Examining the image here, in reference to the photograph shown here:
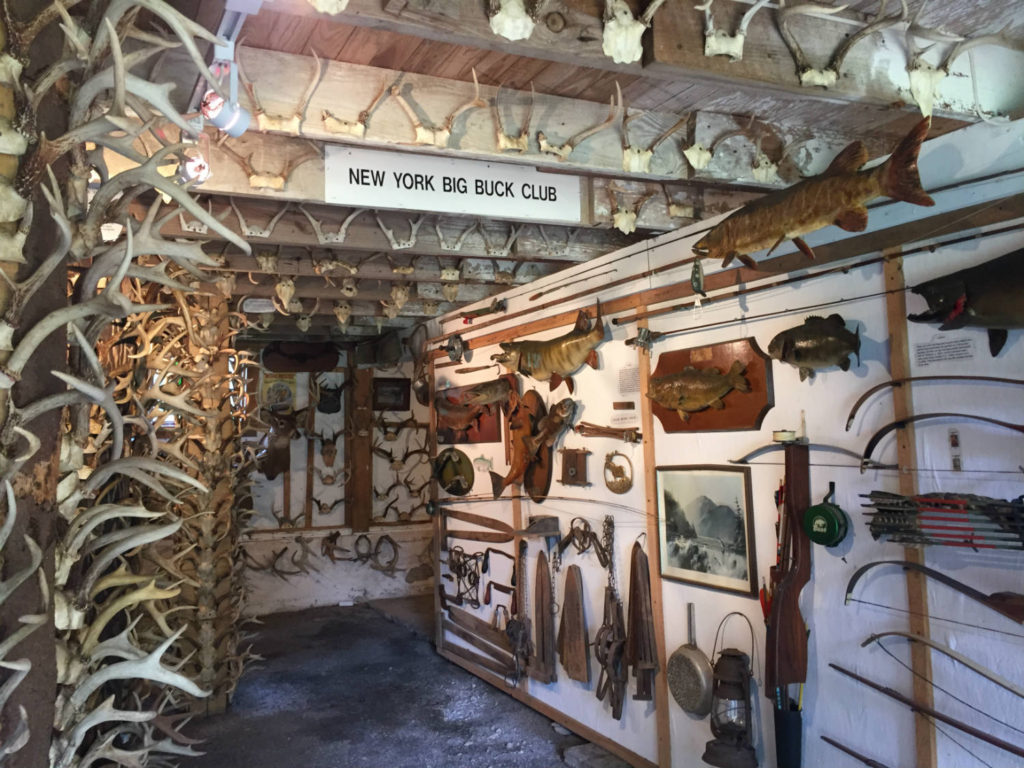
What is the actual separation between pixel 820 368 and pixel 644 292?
1292 millimetres

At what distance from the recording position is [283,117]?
106 inches

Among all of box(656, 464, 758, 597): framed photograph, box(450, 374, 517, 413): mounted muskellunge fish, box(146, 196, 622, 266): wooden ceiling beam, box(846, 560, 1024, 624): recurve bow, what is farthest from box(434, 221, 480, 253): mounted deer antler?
A: box(846, 560, 1024, 624): recurve bow

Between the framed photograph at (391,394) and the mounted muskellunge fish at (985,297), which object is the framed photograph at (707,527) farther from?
the framed photograph at (391,394)

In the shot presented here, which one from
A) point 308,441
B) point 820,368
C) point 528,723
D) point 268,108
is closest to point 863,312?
point 820,368

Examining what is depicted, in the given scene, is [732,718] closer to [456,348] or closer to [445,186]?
[445,186]

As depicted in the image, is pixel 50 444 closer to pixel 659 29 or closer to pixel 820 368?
pixel 659 29

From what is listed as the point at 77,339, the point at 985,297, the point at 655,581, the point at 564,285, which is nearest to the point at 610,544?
the point at 655,581

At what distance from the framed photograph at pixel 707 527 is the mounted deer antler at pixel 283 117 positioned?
242cm

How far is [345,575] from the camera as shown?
916 centimetres

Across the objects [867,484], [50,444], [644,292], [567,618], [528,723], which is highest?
[644,292]

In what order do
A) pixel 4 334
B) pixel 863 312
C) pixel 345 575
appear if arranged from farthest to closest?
pixel 345 575 → pixel 863 312 → pixel 4 334

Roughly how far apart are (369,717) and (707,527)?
3.08 m

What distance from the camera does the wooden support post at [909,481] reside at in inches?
101

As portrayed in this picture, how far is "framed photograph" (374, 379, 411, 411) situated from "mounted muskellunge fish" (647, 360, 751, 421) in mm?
6232
